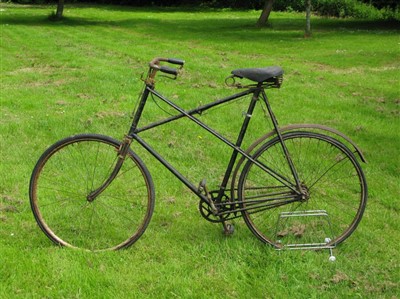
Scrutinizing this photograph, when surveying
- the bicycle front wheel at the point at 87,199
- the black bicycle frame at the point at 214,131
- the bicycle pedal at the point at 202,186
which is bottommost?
the bicycle front wheel at the point at 87,199

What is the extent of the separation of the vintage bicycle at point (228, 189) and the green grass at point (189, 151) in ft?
0.67

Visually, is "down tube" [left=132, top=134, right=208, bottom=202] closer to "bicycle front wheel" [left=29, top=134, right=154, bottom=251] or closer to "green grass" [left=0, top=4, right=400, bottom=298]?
"bicycle front wheel" [left=29, top=134, right=154, bottom=251]

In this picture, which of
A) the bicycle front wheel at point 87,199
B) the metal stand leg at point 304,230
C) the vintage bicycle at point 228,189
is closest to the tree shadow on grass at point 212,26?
the bicycle front wheel at point 87,199

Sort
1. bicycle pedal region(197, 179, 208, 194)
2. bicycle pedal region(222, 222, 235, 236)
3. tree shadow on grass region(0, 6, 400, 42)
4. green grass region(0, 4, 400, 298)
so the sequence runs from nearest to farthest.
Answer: green grass region(0, 4, 400, 298) → bicycle pedal region(197, 179, 208, 194) → bicycle pedal region(222, 222, 235, 236) → tree shadow on grass region(0, 6, 400, 42)

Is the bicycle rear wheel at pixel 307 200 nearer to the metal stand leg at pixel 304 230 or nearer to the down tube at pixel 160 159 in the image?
the metal stand leg at pixel 304 230

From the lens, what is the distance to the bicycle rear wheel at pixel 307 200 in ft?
14.4

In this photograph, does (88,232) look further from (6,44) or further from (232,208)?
(6,44)

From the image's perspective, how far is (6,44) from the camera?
18859mm

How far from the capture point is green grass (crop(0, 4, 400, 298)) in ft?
12.9

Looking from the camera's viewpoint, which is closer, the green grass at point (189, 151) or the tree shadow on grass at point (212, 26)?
the green grass at point (189, 151)

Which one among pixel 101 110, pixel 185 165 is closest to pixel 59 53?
pixel 101 110

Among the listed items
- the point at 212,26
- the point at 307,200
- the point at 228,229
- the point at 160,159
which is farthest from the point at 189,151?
the point at 212,26

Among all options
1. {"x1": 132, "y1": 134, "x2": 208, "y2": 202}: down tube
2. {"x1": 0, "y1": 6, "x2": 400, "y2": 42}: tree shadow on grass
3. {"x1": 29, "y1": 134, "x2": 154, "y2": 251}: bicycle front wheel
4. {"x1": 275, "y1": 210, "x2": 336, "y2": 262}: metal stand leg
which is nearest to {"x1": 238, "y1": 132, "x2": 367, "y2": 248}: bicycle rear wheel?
{"x1": 275, "y1": 210, "x2": 336, "y2": 262}: metal stand leg

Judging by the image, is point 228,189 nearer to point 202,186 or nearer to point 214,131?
point 202,186
